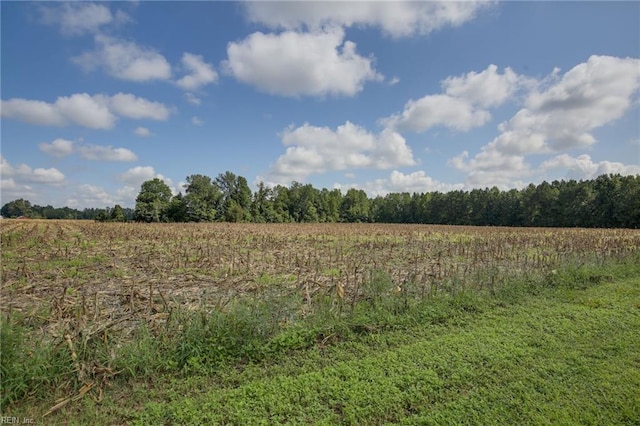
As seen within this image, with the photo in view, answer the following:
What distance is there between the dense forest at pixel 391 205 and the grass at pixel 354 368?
168 feet

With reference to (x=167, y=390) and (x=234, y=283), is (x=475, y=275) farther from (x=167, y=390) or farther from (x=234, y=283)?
(x=167, y=390)

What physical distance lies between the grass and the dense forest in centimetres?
5125

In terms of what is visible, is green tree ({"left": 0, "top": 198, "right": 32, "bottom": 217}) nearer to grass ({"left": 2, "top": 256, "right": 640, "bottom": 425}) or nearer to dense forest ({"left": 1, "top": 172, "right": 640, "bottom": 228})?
dense forest ({"left": 1, "top": 172, "right": 640, "bottom": 228})

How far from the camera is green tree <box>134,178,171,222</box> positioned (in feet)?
161

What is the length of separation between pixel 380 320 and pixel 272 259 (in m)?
6.48

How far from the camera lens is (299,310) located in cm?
527

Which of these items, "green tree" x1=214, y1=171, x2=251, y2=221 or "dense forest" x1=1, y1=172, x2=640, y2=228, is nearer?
"dense forest" x1=1, y1=172, x2=640, y2=228

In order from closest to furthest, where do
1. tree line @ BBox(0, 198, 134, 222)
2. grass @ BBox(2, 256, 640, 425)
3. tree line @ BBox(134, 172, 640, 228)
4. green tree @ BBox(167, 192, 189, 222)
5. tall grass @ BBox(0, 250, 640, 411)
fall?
grass @ BBox(2, 256, 640, 425) → tall grass @ BBox(0, 250, 640, 411) → tree line @ BBox(134, 172, 640, 228) → green tree @ BBox(167, 192, 189, 222) → tree line @ BBox(0, 198, 134, 222)

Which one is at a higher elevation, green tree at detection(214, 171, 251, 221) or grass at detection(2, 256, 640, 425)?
green tree at detection(214, 171, 251, 221)

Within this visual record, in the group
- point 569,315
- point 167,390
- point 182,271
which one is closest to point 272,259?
point 182,271

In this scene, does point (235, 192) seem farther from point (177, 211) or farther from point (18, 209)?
point (18, 209)

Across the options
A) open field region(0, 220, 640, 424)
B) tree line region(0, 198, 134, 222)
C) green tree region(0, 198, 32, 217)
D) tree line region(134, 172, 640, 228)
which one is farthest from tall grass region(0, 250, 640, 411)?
green tree region(0, 198, 32, 217)

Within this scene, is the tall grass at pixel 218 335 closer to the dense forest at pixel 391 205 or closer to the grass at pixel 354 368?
the grass at pixel 354 368

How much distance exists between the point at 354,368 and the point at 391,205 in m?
82.2
